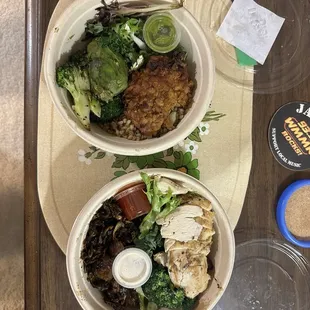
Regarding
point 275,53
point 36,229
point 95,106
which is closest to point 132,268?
point 36,229

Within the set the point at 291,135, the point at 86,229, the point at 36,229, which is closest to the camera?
the point at 86,229

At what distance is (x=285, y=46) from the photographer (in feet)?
4.96

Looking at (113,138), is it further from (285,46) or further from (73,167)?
(285,46)

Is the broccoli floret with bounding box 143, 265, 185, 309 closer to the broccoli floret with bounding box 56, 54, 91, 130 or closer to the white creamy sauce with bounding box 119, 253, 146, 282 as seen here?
the white creamy sauce with bounding box 119, 253, 146, 282

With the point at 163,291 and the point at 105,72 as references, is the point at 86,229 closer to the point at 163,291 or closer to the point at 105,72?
the point at 163,291

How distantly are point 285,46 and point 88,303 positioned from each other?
958 millimetres

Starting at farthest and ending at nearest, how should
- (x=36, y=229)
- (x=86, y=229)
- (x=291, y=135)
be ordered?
1. (x=291, y=135)
2. (x=36, y=229)
3. (x=86, y=229)

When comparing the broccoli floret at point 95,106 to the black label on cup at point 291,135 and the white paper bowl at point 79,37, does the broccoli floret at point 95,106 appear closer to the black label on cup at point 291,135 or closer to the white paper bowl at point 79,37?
the white paper bowl at point 79,37

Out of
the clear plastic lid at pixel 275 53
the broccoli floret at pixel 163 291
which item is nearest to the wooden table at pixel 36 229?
the broccoli floret at pixel 163 291

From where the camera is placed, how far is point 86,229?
4.06ft

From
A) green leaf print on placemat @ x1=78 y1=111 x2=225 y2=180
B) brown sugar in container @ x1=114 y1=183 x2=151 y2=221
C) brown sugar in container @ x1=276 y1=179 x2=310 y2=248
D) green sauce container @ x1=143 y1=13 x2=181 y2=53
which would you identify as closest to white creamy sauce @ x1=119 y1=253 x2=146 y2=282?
brown sugar in container @ x1=114 y1=183 x2=151 y2=221

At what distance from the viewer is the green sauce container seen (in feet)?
4.12

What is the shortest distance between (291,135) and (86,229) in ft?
2.23

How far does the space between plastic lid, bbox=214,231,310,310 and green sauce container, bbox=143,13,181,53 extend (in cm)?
61
